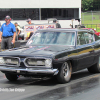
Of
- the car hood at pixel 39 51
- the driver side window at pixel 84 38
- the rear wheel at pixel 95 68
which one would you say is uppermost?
the driver side window at pixel 84 38

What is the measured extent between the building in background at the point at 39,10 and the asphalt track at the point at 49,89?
28.7m

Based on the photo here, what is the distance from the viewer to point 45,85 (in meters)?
7.09

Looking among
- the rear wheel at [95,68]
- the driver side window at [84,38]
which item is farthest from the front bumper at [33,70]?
the rear wheel at [95,68]

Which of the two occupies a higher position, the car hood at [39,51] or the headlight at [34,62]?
the car hood at [39,51]

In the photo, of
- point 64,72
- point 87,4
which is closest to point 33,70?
point 64,72

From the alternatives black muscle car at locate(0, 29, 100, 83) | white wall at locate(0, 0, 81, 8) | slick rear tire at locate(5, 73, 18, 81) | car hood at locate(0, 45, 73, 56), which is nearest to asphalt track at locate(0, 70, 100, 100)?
slick rear tire at locate(5, 73, 18, 81)

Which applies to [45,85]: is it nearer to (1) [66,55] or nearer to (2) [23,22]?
(1) [66,55]

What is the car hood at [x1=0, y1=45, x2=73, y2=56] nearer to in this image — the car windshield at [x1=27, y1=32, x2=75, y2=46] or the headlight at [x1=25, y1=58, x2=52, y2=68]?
the headlight at [x1=25, y1=58, x2=52, y2=68]

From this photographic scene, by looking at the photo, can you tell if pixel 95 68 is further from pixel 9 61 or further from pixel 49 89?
pixel 9 61

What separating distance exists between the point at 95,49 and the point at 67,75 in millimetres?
1954

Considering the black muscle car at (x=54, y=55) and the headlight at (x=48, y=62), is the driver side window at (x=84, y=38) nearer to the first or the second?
the black muscle car at (x=54, y=55)

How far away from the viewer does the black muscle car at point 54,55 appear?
22.4ft

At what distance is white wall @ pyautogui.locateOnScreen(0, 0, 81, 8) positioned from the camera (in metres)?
35.7

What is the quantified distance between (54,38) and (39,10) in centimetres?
2930
